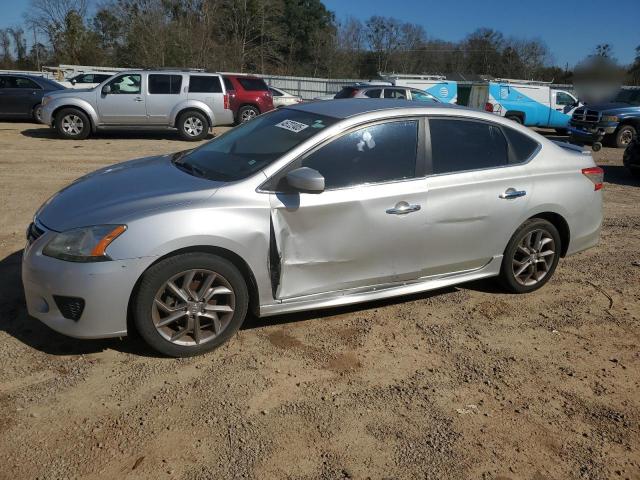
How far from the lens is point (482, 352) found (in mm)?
3863

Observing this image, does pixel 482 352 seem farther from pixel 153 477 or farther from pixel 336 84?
pixel 336 84

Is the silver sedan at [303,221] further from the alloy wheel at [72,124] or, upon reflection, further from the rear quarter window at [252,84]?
the rear quarter window at [252,84]

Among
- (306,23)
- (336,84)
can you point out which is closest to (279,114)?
(336,84)

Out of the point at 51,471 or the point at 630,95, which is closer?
the point at 51,471

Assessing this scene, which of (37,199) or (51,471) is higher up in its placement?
(37,199)

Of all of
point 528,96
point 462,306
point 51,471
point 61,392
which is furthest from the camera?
point 528,96

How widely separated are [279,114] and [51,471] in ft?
10.1

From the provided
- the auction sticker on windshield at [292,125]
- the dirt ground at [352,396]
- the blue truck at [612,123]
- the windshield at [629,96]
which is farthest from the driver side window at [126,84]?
the windshield at [629,96]

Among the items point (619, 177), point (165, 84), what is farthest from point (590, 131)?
point (165, 84)

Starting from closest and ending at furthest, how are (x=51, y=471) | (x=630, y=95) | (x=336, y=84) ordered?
(x=51, y=471) → (x=630, y=95) → (x=336, y=84)

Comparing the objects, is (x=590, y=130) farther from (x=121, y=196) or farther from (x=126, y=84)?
(x=121, y=196)

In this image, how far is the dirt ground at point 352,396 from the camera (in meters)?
2.73

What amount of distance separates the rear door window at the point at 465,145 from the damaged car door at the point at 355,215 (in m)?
0.15

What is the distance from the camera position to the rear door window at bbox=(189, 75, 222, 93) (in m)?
14.3
